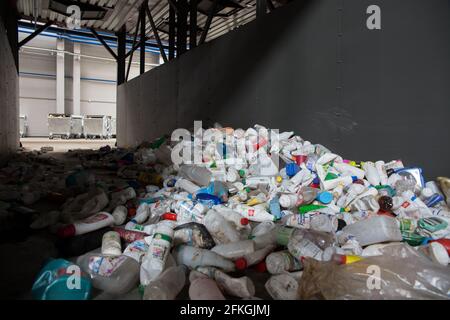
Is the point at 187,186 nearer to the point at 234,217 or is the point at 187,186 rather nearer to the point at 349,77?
the point at 234,217

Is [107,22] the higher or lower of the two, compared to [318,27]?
higher

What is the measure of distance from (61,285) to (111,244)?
0.45 meters

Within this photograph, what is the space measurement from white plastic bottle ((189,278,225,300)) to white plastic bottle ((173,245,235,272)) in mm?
150

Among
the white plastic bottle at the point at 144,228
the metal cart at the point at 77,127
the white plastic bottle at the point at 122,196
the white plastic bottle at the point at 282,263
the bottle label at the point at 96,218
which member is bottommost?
the white plastic bottle at the point at 282,263

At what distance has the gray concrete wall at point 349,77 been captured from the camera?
2.23 metres

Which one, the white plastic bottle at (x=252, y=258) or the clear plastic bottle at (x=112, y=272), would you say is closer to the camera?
the clear plastic bottle at (x=112, y=272)

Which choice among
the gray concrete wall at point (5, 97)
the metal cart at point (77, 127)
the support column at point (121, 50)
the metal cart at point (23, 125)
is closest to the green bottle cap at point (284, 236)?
the gray concrete wall at point (5, 97)

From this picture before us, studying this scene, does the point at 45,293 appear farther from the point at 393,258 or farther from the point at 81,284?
the point at 393,258

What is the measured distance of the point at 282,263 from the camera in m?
1.39

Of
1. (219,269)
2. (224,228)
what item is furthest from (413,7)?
(219,269)

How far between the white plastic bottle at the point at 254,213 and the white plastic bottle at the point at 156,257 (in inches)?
30.9

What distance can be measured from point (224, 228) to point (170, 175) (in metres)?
1.75

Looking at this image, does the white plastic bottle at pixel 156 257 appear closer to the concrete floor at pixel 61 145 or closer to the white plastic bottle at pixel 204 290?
the white plastic bottle at pixel 204 290

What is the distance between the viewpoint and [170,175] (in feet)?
11.0
